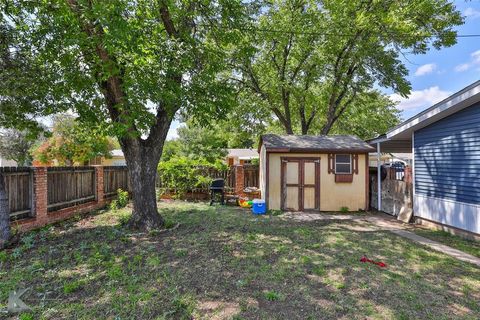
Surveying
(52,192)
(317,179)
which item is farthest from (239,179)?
(52,192)

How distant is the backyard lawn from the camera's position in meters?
3.15

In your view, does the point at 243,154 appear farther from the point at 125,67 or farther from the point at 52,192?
the point at 125,67

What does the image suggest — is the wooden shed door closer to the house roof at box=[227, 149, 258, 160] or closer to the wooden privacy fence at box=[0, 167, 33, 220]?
the wooden privacy fence at box=[0, 167, 33, 220]

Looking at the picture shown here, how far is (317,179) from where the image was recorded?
9961mm

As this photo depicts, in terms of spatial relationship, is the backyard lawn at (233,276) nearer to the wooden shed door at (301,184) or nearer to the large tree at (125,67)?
the large tree at (125,67)

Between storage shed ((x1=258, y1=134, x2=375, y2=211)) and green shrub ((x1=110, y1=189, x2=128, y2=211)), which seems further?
green shrub ((x1=110, y1=189, x2=128, y2=211))

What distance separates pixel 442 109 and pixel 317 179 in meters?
4.37

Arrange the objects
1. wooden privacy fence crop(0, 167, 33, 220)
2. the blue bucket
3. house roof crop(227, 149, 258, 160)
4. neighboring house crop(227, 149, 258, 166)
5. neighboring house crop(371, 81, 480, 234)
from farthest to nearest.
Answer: house roof crop(227, 149, 258, 160) < neighboring house crop(227, 149, 258, 166) < the blue bucket < wooden privacy fence crop(0, 167, 33, 220) < neighboring house crop(371, 81, 480, 234)

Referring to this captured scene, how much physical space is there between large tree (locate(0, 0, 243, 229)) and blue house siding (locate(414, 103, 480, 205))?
18.3ft

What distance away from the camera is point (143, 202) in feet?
22.0

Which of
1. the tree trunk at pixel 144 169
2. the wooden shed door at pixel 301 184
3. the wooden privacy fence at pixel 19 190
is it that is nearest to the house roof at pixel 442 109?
the wooden shed door at pixel 301 184

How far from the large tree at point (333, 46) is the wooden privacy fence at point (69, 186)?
7.03m

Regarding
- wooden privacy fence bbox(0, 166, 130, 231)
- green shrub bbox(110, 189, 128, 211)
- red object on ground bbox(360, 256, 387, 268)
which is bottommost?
red object on ground bbox(360, 256, 387, 268)

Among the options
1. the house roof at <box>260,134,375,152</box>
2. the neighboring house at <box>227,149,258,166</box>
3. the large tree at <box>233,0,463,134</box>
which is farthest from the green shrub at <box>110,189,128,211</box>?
the neighboring house at <box>227,149,258,166</box>
